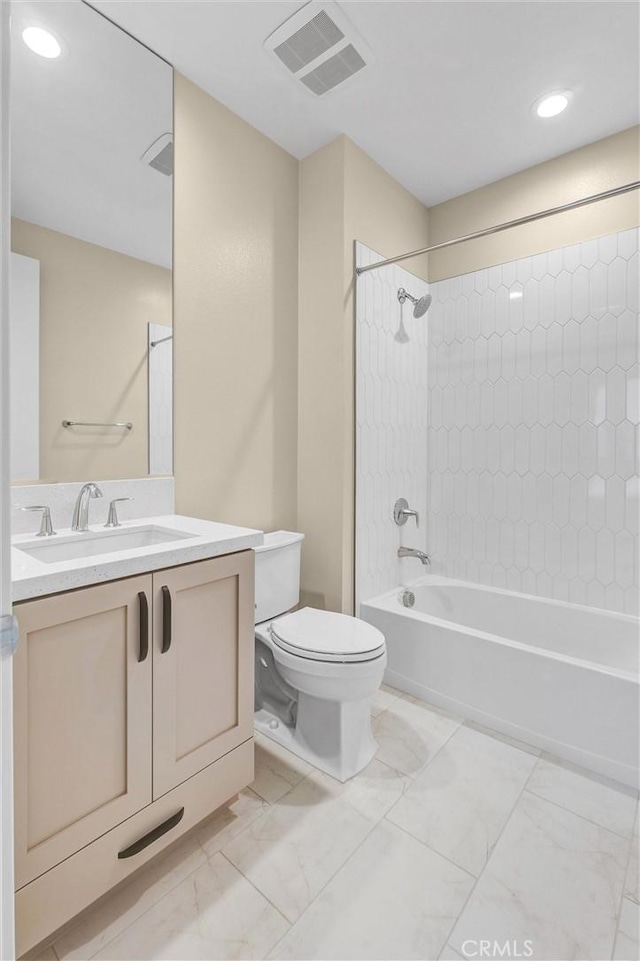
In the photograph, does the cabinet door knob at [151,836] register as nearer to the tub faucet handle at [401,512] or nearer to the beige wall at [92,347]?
the beige wall at [92,347]

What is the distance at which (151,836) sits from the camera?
1185mm

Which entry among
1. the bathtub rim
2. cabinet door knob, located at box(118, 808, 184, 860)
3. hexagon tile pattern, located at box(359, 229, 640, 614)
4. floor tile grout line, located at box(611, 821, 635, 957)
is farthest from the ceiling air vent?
floor tile grout line, located at box(611, 821, 635, 957)

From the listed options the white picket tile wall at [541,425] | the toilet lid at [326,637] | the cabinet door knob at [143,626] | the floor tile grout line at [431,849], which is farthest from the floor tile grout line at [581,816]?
the cabinet door knob at [143,626]

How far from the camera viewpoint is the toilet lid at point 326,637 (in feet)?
5.28

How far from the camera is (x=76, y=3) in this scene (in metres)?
1.53

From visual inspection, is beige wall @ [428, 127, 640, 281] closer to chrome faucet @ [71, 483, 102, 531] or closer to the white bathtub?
the white bathtub

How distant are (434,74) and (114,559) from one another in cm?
218

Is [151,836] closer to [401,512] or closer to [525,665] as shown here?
[525,665]

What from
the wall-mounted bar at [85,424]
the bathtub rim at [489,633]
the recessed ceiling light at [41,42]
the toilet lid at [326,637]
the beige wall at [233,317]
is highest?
the recessed ceiling light at [41,42]

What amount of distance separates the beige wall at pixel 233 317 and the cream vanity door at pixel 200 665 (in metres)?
0.65

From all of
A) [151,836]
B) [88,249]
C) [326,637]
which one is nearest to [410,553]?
[326,637]

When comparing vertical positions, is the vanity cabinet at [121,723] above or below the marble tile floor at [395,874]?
above

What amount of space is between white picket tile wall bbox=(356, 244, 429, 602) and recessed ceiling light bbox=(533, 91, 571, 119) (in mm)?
881

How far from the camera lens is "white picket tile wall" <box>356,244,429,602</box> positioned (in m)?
2.34
